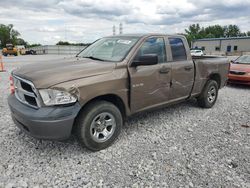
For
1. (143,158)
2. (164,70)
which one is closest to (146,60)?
(164,70)

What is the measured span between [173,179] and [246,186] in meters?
0.87

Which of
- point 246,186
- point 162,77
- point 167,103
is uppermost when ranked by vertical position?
point 162,77

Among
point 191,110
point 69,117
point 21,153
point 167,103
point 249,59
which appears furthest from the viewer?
point 249,59

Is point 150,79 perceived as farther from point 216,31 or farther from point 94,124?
point 216,31

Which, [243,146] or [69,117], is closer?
[69,117]

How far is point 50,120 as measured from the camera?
2760mm

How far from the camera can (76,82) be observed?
9.59ft

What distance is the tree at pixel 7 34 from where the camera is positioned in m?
89.7

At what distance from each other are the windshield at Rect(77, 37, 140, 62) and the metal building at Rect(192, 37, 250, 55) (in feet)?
177

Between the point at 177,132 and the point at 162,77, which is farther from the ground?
the point at 162,77

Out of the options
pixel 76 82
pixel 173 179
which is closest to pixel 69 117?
pixel 76 82

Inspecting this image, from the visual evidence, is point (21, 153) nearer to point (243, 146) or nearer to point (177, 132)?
point (177, 132)

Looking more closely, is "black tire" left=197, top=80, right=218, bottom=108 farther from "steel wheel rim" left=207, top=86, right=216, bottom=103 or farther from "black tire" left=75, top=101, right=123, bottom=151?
"black tire" left=75, top=101, right=123, bottom=151

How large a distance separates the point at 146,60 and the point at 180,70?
1.26m
